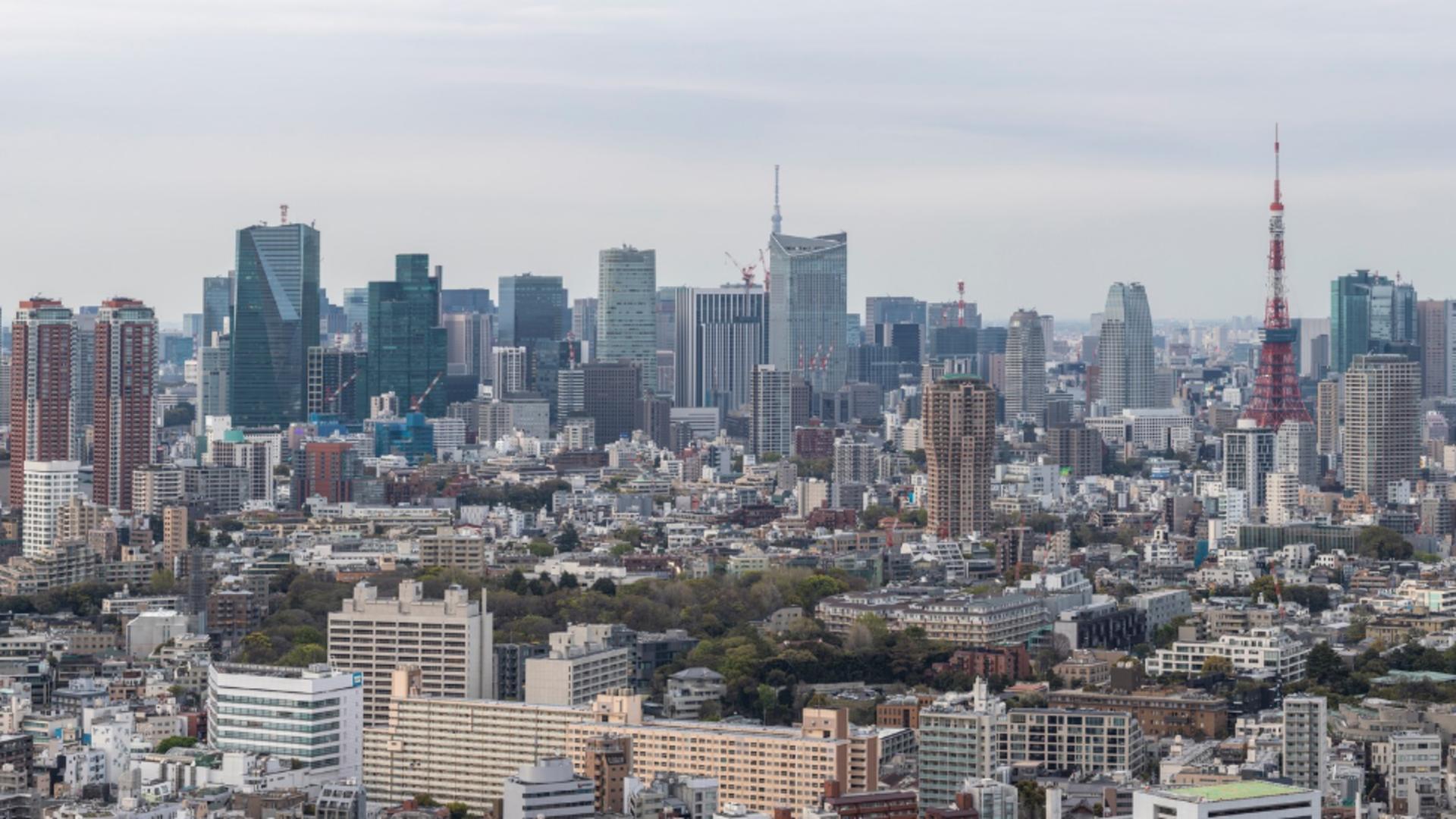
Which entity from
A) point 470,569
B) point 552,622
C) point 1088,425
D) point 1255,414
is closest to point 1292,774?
point 552,622

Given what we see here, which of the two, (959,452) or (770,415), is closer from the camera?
(959,452)

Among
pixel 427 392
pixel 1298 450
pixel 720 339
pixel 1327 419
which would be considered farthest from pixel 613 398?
pixel 1298 450

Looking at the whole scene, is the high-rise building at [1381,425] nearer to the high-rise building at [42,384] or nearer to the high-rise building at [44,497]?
the high-rise building at [42,384]

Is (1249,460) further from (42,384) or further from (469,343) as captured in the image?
(469,343)

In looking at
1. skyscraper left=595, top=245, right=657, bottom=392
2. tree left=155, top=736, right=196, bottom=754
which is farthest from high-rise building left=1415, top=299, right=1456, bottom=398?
tree left=155, top=736, right=196, bottom=754

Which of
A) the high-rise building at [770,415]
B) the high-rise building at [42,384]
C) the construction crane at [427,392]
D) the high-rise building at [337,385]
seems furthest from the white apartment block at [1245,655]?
the construction crane at [427,392]
